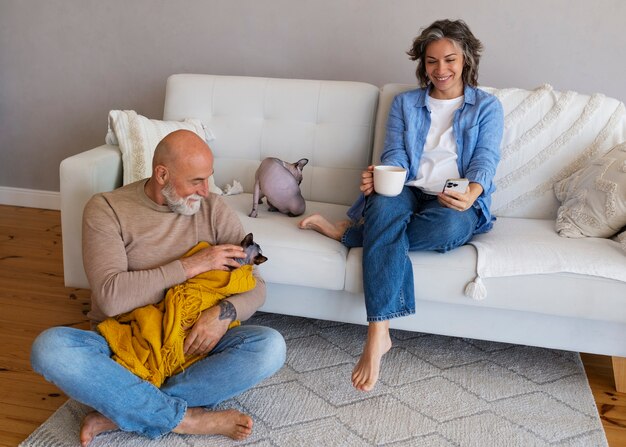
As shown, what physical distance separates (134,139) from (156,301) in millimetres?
872

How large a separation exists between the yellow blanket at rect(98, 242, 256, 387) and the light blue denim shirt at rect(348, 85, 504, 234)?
2.41 feet

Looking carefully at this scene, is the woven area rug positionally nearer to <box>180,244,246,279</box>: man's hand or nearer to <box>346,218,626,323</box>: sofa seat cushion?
<box>346,218,626,323</box>: sofa seat cushion

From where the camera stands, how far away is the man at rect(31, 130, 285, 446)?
1.52 metres

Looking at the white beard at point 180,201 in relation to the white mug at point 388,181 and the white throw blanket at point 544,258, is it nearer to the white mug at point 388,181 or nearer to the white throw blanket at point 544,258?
the white mug at point 388,181

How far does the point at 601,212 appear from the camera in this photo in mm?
2088

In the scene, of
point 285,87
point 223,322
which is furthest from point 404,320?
point 285,87

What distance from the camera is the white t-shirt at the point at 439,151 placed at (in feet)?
7.27

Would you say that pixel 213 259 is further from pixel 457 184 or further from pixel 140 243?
pixel 457 184

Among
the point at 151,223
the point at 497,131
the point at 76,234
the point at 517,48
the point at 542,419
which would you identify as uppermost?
the point at 517,48

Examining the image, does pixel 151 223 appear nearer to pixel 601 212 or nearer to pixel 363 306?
pixel 363 306

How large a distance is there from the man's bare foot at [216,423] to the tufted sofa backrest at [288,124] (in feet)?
3.58

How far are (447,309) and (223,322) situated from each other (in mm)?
744

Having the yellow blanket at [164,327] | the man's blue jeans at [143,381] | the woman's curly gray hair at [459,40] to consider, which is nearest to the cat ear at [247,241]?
the yellow blanket at [164,327]

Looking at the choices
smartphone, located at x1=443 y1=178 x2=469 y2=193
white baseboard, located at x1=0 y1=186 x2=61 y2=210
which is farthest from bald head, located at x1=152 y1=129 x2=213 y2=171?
white baseboard, located at x1=0 y1=186 x2=61 y2=210
